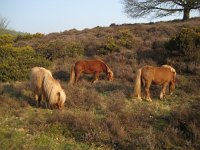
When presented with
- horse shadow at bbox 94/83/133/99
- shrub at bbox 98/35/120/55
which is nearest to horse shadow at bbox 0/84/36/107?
horse shadow at bbox 94/83/133/99

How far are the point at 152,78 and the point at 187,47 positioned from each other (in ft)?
14.6

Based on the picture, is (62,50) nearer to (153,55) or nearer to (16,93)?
(153,55)

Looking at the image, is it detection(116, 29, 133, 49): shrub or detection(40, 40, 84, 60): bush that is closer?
detection(40, 40, 84, 60): bush

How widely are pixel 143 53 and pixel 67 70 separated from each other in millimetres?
→ 4243

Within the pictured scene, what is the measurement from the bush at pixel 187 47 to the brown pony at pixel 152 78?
3417 mm

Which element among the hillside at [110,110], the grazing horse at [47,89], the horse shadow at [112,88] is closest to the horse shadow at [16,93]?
the hillside at [110,110]

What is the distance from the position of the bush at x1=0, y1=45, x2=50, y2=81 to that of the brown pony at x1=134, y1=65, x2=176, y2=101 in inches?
234

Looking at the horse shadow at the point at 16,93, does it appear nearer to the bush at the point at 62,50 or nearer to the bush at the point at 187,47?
the bush at the point at 62,50

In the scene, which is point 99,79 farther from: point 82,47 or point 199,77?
point 82,47

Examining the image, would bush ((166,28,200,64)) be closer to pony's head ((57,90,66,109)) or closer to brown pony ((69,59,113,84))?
brown pony ((69,59,113,84))

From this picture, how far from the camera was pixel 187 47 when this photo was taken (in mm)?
14781

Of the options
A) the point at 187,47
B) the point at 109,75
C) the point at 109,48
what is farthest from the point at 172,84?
the point at 109,48

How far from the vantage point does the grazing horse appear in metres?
9.96

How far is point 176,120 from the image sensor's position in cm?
825
